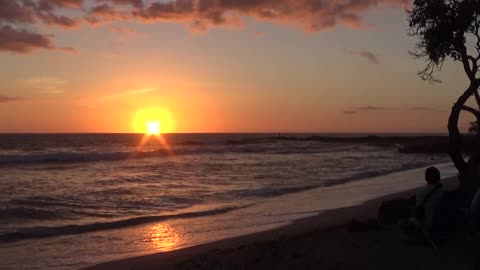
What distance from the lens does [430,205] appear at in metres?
8.21

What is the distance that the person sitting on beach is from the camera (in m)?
8.20

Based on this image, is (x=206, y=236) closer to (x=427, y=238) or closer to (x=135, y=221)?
(x=135, y=221)

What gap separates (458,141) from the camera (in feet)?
35.8

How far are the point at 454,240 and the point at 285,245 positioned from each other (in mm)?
2774

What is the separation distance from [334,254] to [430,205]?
1.71 metres

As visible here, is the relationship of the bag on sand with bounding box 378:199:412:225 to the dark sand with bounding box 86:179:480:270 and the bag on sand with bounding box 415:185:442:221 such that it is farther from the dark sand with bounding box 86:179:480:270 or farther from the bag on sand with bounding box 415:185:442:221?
the bag on sand with bounding box 415:185:442:221

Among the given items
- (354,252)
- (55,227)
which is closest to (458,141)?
(354,252)

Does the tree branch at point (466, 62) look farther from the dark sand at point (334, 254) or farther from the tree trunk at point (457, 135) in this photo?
the dark sand at point (334, 254)

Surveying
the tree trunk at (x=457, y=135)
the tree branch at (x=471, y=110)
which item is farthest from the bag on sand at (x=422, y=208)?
the tree branch at (x=471, y=110)

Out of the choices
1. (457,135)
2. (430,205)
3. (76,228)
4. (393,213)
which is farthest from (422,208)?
(76,228)

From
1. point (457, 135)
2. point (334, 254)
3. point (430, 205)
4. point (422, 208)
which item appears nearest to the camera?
point (334, 254)

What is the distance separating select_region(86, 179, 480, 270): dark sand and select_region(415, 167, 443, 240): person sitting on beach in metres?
0.32

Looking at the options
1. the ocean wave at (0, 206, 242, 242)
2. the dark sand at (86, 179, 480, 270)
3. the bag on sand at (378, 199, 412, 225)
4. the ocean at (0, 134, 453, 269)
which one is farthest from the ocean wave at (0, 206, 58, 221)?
the bag on sand at (378, 199, 412, 225)

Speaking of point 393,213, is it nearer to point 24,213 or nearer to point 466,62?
point 466,62
